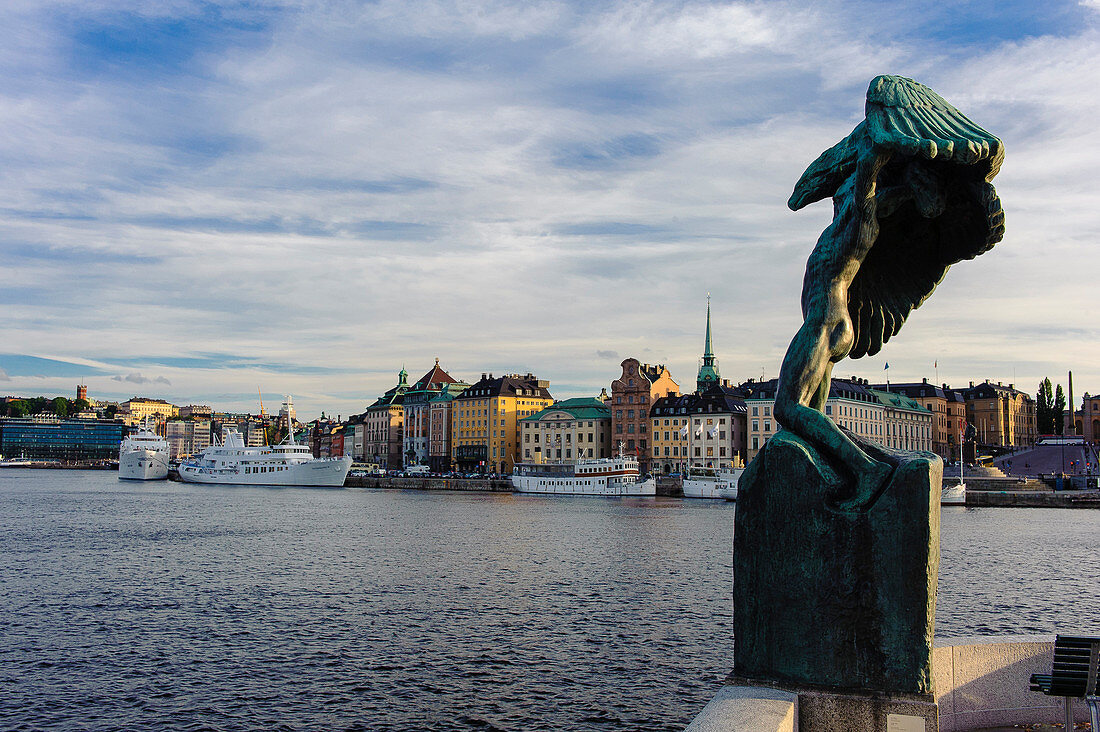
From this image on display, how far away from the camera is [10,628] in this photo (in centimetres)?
2003

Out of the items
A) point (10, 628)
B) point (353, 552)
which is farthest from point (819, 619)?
point (353, 552)

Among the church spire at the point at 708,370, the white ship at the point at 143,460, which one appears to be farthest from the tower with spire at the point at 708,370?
the white ship at the point at 143,460

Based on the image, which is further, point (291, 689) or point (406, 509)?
point (406, 509)

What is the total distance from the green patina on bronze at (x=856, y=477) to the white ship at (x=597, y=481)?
8460 cm

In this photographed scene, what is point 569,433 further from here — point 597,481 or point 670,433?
point 597,481

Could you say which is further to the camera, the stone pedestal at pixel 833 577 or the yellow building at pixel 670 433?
the yellow building at pixel 670 433

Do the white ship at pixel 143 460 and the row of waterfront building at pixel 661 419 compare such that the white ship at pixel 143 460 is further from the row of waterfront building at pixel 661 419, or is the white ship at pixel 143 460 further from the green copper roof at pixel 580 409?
the green copper roof at pixel 580 409

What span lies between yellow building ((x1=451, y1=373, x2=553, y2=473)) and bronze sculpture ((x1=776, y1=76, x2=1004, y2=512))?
122 meters

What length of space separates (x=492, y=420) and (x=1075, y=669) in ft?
411

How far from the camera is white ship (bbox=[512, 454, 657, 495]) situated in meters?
92.4

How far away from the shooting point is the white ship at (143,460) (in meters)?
134

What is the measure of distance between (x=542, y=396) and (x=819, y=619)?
425 feet

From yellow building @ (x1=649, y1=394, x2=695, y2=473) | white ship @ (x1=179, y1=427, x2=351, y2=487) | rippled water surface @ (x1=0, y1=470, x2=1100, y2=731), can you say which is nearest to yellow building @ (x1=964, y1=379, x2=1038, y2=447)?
yellow building @ (x1=649, y1=394, x2=695, y2=473)

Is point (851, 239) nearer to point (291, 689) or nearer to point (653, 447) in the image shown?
point (291, 689)
